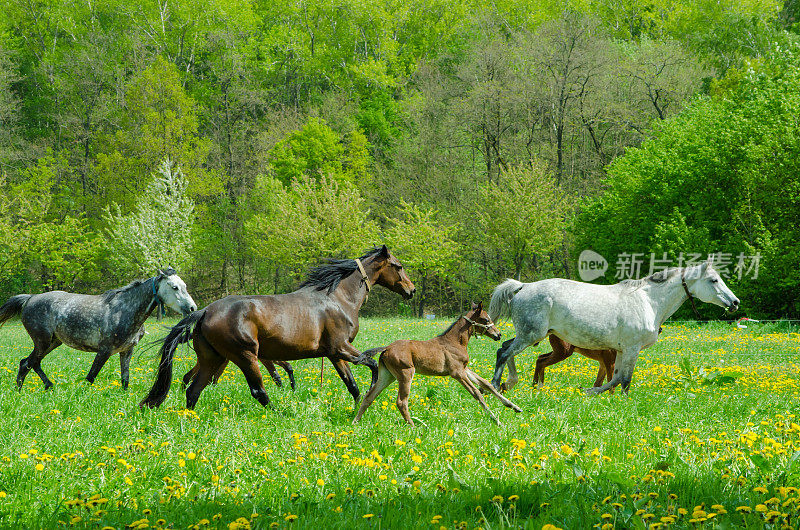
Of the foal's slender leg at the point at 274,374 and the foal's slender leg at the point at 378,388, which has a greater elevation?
the foal's slender leg at the point at 378,388

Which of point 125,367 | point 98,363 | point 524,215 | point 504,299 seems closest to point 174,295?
point 125,367

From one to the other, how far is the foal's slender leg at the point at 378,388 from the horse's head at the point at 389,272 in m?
2.50

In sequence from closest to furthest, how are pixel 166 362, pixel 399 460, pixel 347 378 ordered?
pixel 399 460
pixel 166 362
pixel 347 378

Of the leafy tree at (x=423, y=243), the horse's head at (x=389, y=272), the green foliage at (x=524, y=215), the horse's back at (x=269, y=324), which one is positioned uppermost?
the horse's head at (x=389, y=272)

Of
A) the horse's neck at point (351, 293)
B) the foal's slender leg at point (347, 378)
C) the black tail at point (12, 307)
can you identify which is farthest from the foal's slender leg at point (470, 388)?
the black tail at point (12, 307)

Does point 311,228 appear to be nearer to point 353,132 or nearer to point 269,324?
point 353,132

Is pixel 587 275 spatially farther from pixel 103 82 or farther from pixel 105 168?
pixel 103 82

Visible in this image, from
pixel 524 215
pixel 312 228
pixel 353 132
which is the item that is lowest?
pixel 312 228

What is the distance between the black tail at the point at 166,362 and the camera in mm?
8547

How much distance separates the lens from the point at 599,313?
421 inches

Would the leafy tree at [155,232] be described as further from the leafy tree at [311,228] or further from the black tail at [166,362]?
the black tail at [166,362]

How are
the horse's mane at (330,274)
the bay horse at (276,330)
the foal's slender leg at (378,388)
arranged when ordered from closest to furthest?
the foal's slender leg at (378,388), the bay horse at (276,330), the horse's mane at (330,274)

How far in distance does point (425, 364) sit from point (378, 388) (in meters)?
0.58

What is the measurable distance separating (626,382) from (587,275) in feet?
84.1
